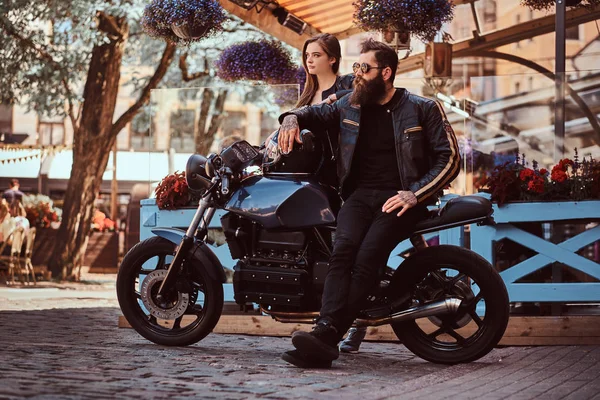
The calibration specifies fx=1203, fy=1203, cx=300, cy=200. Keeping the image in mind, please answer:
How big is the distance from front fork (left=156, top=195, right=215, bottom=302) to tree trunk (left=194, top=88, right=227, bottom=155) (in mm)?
2919

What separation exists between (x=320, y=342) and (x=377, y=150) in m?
1.20

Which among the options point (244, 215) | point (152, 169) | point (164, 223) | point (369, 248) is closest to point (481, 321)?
point (369, 248)

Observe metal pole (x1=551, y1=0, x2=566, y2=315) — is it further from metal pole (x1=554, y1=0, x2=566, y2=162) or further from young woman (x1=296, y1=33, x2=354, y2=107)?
young woman (x1=296, y1=33, x2=354, y2=107)

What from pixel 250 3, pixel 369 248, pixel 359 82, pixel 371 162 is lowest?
pixel 369 248

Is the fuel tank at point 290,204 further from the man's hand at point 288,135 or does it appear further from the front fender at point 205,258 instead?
the front fender at point 205,258

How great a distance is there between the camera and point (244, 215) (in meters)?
7.11

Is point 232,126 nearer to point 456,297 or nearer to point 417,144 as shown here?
point 417,144

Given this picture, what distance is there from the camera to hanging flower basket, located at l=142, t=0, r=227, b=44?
34.5 ft

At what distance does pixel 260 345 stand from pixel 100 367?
196cm

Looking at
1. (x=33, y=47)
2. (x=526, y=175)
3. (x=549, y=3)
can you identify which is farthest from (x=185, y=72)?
(x=526, y=175)

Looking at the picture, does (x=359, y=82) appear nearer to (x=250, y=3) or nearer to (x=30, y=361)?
(x=30, y=361)

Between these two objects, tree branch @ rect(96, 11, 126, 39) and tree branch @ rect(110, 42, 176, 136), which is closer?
tree branch @ rect(96, 11, 126, 39)

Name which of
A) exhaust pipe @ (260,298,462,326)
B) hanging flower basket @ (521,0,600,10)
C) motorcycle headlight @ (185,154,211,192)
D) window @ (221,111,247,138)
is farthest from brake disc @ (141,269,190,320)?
hanging flower basket @ (521,0,600,10)

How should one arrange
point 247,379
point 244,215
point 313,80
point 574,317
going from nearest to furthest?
point 247,379, point 244,215, point 313,80, point 574,317
